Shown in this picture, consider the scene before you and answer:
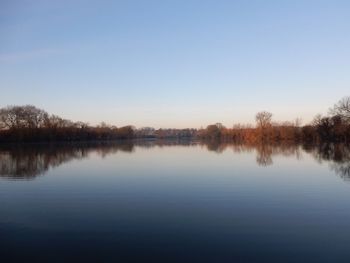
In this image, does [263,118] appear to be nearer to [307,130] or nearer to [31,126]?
[307,130]

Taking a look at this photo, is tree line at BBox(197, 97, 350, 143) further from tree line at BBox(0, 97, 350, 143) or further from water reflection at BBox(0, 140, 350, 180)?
water reflection at BBox(0, 140, 350, 180)

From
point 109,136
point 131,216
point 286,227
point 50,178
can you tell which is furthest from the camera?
point 109,136

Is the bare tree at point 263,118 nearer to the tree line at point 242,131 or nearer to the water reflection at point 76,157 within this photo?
the tree line at point 242,131

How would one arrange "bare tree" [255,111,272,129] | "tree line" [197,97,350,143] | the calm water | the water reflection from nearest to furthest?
the calm water
the water reflection
"tree line" [197,97,350,143]
"bare tree" [255,111,272,129]

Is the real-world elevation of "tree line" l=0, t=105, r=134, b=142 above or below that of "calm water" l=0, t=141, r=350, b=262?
above

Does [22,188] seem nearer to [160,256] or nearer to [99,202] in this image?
[99,202]

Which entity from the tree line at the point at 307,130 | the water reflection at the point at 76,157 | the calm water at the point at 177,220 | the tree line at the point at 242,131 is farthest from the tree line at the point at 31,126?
the calm water at the point at 177,220

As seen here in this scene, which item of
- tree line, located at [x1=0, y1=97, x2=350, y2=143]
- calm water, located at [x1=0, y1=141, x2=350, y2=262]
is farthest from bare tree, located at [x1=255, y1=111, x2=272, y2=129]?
calm water, located at [x1=0, y1=141, x2=350, y2=262]

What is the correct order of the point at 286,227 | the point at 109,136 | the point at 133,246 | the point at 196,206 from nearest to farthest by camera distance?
the point at 133,246 → the point at 286,227 → the point at 196,206 → the point at 109,136

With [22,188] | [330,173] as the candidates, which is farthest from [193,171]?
[22,188]

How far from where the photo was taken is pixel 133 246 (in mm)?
9055

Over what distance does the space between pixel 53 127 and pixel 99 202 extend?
3597 inches

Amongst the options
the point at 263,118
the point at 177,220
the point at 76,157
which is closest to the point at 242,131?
the point at 263,118

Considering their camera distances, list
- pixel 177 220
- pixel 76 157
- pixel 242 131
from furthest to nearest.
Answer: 1. pixel 242 131
2. pixel 76 157
3. pixel 177 220
